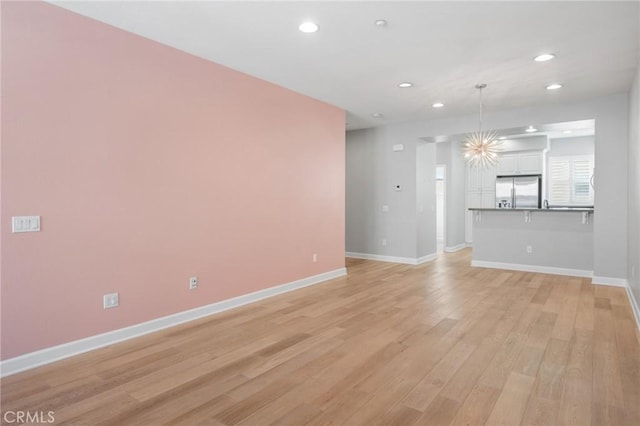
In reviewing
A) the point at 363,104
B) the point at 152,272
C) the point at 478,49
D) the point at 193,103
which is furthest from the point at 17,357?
the point at 363,104

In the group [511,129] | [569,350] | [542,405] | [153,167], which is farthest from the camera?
[511,129]

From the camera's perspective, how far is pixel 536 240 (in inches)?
248

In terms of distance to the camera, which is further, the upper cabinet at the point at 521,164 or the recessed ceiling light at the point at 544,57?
the upper cabinet at the point at 521,164

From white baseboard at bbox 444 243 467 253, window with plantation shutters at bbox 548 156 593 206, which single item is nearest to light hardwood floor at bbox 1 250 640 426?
white baseboard at bbox 444 243 467 253

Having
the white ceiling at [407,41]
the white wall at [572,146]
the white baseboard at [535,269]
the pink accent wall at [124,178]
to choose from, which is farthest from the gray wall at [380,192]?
the white wall at [572,146]

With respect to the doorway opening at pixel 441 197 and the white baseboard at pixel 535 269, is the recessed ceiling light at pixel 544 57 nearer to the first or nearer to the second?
the white baseboard at pixel 535 269

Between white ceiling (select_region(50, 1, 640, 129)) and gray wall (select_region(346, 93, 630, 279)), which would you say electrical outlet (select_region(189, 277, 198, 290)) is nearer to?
white ceiling (select_region(50, 1, 640, 129))

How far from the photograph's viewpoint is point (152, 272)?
347 cm

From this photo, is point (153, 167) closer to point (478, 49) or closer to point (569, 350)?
point (478, 49)

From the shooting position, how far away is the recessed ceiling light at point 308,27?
3.12 m

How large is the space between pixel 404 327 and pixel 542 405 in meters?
1.47

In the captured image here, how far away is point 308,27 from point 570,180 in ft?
29.3

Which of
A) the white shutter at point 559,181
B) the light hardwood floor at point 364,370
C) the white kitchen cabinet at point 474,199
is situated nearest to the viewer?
the light hardwood floor at point 364,370

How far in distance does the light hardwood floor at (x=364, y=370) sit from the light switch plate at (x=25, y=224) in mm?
1039
